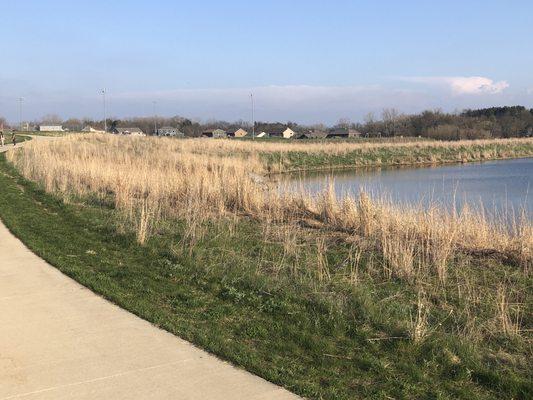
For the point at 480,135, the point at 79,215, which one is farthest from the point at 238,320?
the point at 480,135

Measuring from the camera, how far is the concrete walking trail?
3.72 m

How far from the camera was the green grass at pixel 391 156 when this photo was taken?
142 feet

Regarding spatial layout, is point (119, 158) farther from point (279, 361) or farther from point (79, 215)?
point (279, 361)

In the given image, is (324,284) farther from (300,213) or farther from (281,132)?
(281,132)

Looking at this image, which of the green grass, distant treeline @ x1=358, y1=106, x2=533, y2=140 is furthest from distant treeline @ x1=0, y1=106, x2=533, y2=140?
the green grass

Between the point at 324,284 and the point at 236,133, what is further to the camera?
the point at 236,133

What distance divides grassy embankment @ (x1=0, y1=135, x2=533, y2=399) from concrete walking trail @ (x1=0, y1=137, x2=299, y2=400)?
0.24 metres

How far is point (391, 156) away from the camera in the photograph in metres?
50.2

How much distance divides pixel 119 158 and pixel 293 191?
43.5ft

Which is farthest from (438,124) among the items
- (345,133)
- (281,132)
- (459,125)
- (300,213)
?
(300,213)

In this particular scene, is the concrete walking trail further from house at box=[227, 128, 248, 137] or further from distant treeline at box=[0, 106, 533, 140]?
house at box=[227, 128, 248, 137]

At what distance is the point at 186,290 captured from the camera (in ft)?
21.5

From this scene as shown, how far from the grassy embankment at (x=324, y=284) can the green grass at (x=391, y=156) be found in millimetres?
26144

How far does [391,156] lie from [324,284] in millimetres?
45002
